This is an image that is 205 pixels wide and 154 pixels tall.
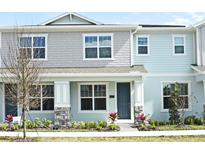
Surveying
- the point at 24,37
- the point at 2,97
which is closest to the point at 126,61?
the point at 24,37

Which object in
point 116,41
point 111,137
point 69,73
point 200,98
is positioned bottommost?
point 111,137

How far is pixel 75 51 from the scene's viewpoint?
2164cm

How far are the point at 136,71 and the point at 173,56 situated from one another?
3.91 metres

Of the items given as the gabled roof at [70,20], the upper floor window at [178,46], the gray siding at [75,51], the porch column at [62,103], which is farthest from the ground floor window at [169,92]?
the porch column at [62,103]

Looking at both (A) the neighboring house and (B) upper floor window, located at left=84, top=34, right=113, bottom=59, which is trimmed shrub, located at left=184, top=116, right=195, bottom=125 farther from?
(B) upper floor window, located at left=84, top=34, right=113, bottom=59

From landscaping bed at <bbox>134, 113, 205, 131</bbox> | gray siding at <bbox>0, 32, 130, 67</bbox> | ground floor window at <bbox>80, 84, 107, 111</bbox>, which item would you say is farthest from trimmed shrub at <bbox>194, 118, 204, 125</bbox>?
ground floor window at <bbox>80, 84, 107, 111</bbox>

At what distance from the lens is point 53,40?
2169 cm

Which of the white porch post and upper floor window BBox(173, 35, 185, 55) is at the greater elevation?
upper floor window BBox(173, 35, 185, 55)

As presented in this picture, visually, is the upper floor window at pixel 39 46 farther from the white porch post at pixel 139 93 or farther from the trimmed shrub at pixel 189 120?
the trimmed shrub at pixel 189 120

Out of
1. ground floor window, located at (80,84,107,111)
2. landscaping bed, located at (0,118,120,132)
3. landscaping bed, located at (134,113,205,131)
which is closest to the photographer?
landscaping bed, located at (0,118,120,132)

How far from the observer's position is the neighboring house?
21.1 meters

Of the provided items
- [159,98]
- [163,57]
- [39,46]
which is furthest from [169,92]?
[39,46]

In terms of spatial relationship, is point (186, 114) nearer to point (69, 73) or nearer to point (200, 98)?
point (200, 98)

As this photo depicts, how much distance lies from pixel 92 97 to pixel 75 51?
310 cm
